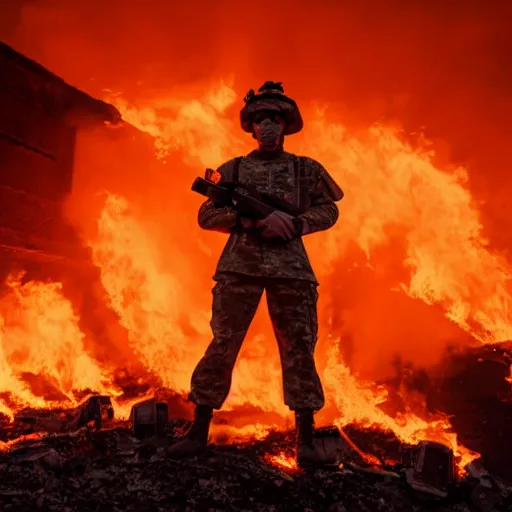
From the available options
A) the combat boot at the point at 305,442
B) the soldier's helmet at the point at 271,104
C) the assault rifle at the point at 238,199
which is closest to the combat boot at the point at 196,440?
the combat boot at the point at 305,442

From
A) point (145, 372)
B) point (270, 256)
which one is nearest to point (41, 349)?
point (145, 372)

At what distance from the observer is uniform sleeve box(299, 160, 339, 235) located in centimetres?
365

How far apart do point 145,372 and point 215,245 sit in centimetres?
291

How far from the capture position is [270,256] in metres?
3.61

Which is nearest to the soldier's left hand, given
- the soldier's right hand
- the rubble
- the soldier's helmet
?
the soldier's right hand

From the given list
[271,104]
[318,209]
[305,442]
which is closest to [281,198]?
[318,209]

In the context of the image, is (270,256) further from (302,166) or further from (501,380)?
(501,380)

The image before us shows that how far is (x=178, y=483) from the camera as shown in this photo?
283cm

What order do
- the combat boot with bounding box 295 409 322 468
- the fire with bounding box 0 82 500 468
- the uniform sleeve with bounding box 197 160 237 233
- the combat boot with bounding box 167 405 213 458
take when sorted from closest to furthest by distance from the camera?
the combat boot with bounding box 167 405 213 458, the combat boot with bounding box 295 409 322 468, the uniform sleeve with bounding box 197 160 237 233, the fire with bounding box 0 82 500 468

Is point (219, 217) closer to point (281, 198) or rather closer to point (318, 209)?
point (281, 198)

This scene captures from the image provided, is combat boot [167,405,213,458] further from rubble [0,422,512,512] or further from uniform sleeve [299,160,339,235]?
uniform sleeve [299,160,339,235]

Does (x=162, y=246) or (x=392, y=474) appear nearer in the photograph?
(x=392, y=474)

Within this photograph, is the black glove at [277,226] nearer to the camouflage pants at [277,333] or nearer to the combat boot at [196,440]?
the camouflage pants at [277,333]

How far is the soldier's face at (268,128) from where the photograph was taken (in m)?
3.79
